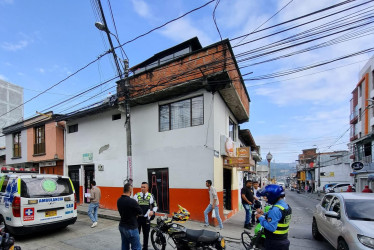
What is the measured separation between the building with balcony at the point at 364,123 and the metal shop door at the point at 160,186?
23054 millimetres

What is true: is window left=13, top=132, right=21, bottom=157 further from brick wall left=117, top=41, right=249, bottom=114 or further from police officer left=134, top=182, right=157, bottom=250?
police officer left=134, top=182, right=157, bottom=250

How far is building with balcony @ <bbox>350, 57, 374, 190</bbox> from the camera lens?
85.5ft

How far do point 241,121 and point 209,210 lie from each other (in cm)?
841

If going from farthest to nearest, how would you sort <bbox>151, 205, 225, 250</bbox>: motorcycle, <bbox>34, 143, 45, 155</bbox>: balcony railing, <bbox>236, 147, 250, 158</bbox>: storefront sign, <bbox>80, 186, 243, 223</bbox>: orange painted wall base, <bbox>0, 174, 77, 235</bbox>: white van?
<bbox>34, 143, 45, 155</bbox>: balcony railing < <bbox>236, 147, 250, 158</bbox>: storefront sign < <bbox>80, 186, 243, 223</bbox>: orange painted wall base < <bbox>0, 174, 77, 235</bbox>: white van < <bbox>151, 205, 225, 250</bbox>: motorcycle

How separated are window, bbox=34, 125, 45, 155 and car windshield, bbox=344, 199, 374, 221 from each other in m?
16.5

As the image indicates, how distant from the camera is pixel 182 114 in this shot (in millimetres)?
10227

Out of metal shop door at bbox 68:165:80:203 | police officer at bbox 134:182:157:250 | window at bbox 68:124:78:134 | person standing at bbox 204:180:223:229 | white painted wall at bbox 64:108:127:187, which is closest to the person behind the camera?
police officer at bbox 134:182:157:250

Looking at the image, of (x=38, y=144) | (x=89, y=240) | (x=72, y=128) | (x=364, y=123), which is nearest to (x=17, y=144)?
(x=38, y=144)

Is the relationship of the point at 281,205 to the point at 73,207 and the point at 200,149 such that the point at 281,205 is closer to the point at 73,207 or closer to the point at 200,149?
the point at 200,149

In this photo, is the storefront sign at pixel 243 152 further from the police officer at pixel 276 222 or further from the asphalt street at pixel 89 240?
the police officer at pixel 276 222

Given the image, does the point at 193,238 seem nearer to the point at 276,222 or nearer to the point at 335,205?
the point at 276,222

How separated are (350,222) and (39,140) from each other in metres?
17.3

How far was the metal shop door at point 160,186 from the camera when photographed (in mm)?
10148

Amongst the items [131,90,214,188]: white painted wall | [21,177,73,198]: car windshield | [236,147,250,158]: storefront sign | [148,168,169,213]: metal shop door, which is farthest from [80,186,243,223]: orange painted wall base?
[21,177,73,198]: car windshield
